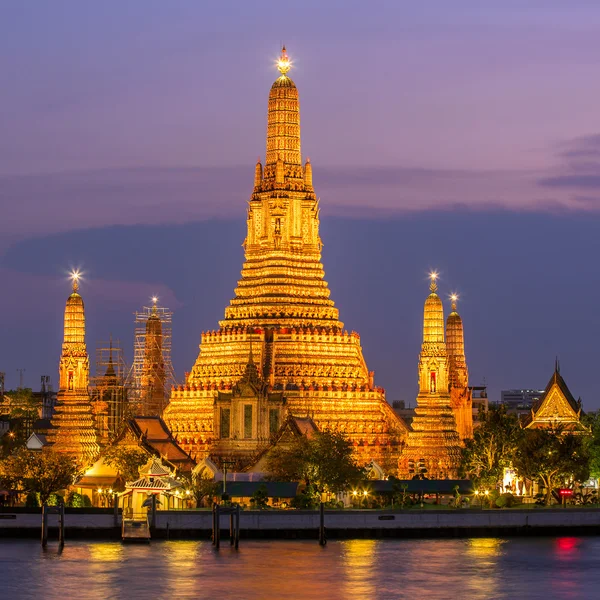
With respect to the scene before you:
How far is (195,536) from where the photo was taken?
128 metres

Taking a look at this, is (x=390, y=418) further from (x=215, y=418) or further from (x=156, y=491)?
(x=156, y=491)

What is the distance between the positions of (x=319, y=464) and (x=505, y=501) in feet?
38.5

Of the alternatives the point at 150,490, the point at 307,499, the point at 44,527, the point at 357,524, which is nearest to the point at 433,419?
the point at 307,499

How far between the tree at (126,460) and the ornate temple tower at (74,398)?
8.61 m

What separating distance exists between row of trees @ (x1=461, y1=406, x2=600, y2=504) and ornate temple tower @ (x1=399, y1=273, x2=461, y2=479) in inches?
409

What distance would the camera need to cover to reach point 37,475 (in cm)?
14075

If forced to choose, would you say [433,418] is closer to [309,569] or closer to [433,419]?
[433,419]

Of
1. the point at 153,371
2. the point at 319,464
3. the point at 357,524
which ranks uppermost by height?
the point at 153,371

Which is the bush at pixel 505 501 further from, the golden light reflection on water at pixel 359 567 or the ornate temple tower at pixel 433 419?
the ornate temple tower at pixel 433 419

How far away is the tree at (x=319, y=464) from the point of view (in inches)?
5364

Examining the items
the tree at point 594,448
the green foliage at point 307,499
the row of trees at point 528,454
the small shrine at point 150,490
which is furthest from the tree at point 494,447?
the small shrine at point 150,490

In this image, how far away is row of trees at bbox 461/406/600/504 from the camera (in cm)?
13538

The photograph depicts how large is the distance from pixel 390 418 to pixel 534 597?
4968 centimetres

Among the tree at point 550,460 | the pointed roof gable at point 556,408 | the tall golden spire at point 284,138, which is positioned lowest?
the tree at point 550,460
